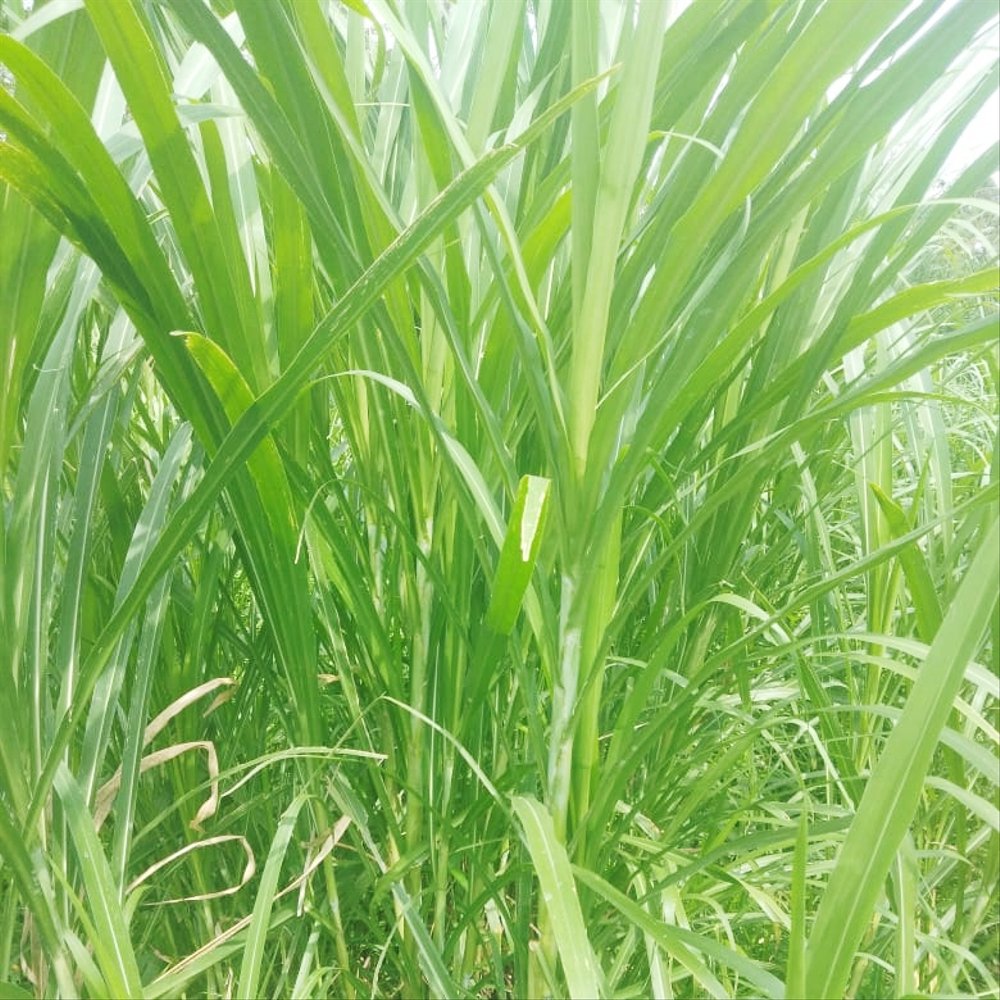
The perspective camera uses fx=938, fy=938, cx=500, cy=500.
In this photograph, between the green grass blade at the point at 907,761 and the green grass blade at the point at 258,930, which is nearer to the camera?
the green grass blade at the point at 907,761

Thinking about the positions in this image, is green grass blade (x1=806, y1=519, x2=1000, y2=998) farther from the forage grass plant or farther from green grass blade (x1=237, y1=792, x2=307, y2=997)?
green grass blade (x1=237, y1=792, x2=307, y2=997)

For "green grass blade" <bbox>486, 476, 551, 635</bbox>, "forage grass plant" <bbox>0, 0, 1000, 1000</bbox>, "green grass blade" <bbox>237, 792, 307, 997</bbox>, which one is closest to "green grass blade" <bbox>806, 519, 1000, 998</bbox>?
"forage grass plant" <bbox>0, 0, 1000, 1000</bbox>

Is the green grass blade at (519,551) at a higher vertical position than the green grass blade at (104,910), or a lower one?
higher

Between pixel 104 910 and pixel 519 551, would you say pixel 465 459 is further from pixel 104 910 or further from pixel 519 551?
pixel 104 910

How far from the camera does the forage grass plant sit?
0.36 metres

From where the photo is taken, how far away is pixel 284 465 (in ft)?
1.62

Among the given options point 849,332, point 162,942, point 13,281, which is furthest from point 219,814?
point 849,332

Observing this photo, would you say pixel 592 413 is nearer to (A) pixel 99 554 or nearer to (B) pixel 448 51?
(B) pixel 448 51

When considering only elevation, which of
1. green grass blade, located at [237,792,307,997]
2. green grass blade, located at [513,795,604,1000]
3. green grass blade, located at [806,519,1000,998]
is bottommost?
green grass blade, located at [237,792,307,997]

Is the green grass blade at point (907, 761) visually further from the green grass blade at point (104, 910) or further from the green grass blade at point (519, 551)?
the green grass blade at point (104, 910)

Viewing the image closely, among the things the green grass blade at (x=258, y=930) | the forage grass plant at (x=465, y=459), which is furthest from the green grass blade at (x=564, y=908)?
the green grass blade at (x=258, y=930)

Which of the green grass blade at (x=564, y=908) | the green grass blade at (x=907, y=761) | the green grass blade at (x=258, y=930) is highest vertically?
the green grass blade at (x=907, y=761)

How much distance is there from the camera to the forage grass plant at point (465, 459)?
36 centimetres

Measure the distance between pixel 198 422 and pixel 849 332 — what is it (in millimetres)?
303
